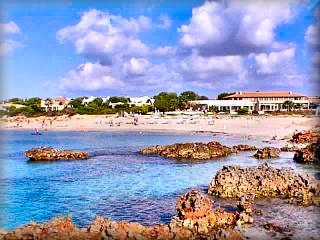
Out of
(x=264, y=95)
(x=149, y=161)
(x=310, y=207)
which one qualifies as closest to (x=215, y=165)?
(x=149, y=161)

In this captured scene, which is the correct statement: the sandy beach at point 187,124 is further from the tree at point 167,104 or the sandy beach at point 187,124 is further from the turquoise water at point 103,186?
the turquoise water at point 103,186

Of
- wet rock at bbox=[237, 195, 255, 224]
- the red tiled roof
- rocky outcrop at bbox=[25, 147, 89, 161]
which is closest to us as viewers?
wet rock at bbox=[237, 195, 255, 224]

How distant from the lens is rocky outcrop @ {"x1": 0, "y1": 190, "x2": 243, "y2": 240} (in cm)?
848

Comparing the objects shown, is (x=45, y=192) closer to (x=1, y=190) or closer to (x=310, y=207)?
(x=1, y=190)

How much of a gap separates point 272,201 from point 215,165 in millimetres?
8375

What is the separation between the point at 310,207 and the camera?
11.4 m

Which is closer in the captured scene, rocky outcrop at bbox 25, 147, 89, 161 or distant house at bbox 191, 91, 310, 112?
rocky outcrop at bbox 25, 147, 89, 161

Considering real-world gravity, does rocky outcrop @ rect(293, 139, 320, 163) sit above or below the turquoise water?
above

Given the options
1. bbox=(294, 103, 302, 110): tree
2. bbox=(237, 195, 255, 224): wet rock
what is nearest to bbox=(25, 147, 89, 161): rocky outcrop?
bbox=(237, 195, 255, 224): wet rock

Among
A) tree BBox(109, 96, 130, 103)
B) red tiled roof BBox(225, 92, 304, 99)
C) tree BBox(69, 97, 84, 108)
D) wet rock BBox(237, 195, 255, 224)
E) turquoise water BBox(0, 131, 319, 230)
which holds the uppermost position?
red tiled roof BBox(225, 92, 304, 99)

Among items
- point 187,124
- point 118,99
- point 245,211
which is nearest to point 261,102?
point 118,99

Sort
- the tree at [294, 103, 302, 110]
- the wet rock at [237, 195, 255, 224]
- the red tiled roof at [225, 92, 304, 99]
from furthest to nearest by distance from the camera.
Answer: the red tiled roof at [225, 92, 304, 99]
the tree at [294, 103, 302, 110]
the wet rock at [237, 195, 255, 224]

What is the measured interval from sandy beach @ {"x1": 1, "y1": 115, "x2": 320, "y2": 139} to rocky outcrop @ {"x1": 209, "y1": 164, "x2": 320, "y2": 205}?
2120 cm

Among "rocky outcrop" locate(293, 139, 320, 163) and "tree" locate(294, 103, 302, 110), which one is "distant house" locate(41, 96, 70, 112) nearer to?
"tree" locate(294, 103, 302, 110)
